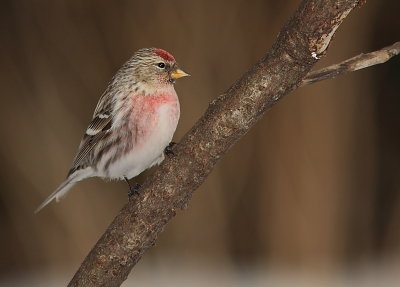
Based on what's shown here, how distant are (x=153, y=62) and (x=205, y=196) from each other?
166cm

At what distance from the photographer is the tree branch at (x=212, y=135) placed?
1476mm

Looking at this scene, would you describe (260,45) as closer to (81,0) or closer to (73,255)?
(81,0)

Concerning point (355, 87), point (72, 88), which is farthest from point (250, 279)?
point (72, 88)

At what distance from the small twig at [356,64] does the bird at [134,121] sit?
1.67ft

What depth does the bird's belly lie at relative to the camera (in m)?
1.96

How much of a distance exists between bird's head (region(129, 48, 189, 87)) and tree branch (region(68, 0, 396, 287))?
0.41 meters

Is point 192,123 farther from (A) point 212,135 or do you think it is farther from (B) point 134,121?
(A) point 212,135

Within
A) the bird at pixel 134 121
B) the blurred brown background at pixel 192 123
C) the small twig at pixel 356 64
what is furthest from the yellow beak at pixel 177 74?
the blurred brown background at pixel 192 123

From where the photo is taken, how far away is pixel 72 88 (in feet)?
12.1

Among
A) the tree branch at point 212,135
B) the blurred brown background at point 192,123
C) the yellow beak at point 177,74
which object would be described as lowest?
the tree branch at point 212,135

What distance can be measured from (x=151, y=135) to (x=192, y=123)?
149 centimetres

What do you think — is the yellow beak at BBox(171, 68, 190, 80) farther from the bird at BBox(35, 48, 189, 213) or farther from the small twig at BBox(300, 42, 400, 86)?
the small twig at BBox(300, 42, 400, 86)

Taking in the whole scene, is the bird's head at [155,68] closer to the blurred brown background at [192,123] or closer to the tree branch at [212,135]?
the tree branch at [212,135]

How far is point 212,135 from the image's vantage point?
1.64 metres
